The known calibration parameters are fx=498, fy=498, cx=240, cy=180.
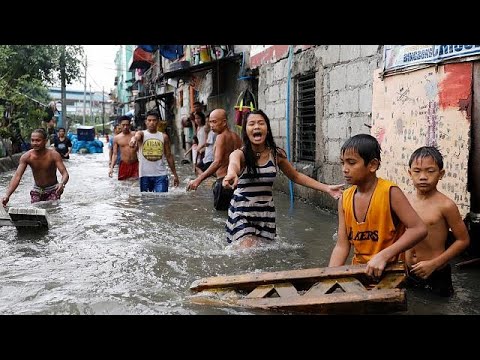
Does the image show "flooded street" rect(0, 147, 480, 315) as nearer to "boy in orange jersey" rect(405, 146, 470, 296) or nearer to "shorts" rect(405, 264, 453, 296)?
"shorts" rect(405, 264, 453, 296)

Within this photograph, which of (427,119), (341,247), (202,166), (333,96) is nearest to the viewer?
(341,247)

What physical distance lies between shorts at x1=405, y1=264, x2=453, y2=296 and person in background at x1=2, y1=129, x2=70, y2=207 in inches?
208

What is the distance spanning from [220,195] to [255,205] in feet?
9.15

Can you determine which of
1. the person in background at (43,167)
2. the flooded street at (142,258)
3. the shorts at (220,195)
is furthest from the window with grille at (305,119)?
the person in background at (43,167)

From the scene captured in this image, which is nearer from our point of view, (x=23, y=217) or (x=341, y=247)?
(x=341, y=247)

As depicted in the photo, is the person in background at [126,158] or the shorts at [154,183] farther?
the person in background at [126,158]

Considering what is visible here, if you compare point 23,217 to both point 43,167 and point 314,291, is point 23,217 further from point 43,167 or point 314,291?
point 314,291

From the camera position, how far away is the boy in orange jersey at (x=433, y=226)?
3.30m

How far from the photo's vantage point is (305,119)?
888cm

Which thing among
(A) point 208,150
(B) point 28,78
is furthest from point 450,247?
(B) point 28,78

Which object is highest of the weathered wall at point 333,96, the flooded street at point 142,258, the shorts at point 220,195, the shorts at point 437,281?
the weathered wall at point 333,96

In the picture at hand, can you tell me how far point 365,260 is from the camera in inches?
126

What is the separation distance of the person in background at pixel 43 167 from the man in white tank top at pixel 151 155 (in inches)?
50.9

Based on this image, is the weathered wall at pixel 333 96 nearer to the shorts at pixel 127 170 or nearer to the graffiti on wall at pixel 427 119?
the graffiti on wall at pixel 427 119
